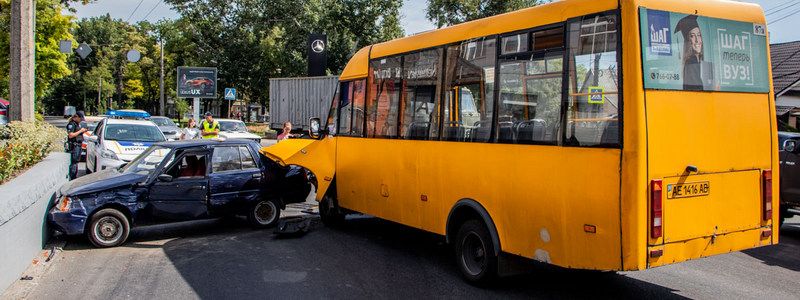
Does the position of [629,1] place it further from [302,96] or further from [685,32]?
[302,96]

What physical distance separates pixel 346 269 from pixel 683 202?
381 cm

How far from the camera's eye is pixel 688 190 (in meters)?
5.25

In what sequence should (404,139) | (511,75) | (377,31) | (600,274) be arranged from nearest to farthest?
(511,75) < (600,274) < (404,139) < (377,31)

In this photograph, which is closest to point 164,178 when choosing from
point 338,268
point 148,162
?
point 148,162

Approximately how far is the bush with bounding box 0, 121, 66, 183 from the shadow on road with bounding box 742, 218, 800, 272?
9941 millimetres

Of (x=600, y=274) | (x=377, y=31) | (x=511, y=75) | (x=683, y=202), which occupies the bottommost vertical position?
(x=600, y=274)

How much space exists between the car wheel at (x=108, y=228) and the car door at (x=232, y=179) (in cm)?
125

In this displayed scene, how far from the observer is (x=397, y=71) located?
8.27 meters

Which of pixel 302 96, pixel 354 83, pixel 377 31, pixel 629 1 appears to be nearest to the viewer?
pixel 629 1

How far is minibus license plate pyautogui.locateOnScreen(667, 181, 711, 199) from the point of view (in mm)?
5141

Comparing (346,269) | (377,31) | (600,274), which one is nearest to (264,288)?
(346,269)

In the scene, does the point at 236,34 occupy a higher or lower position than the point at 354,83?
higher

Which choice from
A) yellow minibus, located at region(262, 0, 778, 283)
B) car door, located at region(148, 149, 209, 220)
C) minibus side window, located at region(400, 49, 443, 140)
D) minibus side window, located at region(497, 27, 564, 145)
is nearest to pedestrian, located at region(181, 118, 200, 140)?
car door, located at region(148, 149, 209, 220)

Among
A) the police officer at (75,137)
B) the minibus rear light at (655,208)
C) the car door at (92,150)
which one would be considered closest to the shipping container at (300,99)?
the car door at (92,150)
